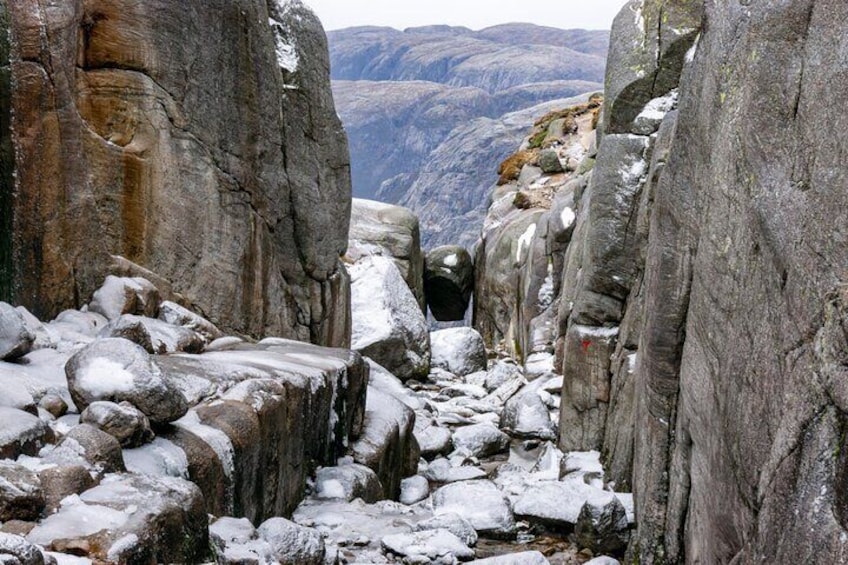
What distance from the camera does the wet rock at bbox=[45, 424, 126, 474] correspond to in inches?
265

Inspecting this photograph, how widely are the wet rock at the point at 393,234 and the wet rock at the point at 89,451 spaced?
2387 cm

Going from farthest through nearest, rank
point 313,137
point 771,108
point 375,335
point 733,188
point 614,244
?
point 375,335, point 313,137, point 614,244, point 733,188, point 771,108

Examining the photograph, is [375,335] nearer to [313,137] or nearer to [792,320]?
[313,137]

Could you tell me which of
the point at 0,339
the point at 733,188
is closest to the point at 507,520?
the point at 733,188

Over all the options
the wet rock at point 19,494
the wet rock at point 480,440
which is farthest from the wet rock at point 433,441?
the wet rock at point 19,494

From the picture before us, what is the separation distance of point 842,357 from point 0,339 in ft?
23.6

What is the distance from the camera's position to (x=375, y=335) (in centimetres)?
2411

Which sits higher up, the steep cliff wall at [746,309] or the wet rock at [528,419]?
the steep cliff wall at [746,309]

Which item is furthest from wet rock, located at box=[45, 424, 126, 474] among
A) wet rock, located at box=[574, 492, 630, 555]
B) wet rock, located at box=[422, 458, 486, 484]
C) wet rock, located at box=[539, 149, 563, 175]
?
wet rock, located at box=[539, 149, 563, 175]

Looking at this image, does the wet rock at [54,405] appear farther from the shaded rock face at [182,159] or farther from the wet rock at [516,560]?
the wet rock at [516,560]

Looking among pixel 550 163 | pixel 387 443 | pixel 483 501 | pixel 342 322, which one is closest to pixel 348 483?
pixel 387 443

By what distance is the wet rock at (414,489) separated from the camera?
13.9 m

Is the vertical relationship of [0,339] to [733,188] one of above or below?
below

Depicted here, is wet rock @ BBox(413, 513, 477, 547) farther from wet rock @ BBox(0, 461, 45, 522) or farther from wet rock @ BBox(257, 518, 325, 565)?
wet rock @ BBox(0, 461, 45, 522)
